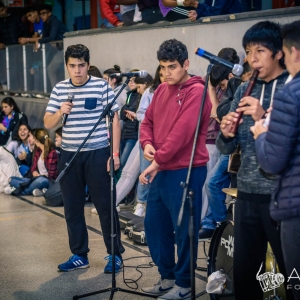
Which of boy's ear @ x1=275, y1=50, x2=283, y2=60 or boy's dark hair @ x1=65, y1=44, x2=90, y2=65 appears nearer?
boy's ear @ x1=275, y1=50, x2=283, y2=60

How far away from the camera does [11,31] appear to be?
51.7 ft

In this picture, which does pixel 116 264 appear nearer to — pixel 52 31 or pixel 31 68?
pixel 52 31

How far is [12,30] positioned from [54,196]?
7996 mm

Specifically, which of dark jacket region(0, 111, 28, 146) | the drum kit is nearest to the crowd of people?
the drum kit

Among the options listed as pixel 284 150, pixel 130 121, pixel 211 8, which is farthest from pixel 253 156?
pixel 130 121

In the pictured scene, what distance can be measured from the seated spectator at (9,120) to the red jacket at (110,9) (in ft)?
7.89

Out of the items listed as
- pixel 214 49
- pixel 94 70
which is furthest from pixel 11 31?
pixel 214 49

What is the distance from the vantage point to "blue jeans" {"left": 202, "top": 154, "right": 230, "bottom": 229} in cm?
654

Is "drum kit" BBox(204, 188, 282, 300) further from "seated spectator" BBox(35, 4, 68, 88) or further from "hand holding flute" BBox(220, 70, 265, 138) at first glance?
"seated spectator" BBox(35, 4, 68, 88)

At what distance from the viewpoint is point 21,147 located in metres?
11.1

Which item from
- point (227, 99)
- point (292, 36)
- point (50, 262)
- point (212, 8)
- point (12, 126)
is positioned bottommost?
point (50, 262)

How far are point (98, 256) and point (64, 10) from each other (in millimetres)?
12001

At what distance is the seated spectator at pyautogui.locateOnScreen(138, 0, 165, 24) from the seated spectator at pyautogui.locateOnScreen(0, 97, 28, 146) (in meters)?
3.47

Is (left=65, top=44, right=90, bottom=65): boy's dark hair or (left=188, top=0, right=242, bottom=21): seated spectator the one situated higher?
(left=188, top=0, right=242, bottom=21): seated spectator
